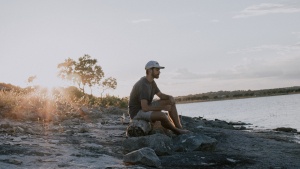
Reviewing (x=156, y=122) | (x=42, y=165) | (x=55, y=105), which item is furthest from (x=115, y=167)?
(x=55, y=105)

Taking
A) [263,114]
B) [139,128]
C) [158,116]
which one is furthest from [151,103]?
[263,114]

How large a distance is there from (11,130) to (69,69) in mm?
52999

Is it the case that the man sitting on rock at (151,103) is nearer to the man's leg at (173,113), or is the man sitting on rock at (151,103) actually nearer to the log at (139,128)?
the man's leg at (173,113)

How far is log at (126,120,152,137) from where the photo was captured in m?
9.32

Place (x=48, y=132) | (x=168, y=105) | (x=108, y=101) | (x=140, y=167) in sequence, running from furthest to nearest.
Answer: (x=108, y=101)
(x=48, y=132)
(x=168, y=105)
(x=140, y=167)

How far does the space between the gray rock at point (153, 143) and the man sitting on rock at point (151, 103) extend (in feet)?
2.46

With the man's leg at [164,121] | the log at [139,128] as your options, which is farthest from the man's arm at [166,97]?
the log at [139,128]

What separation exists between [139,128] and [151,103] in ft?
2.53

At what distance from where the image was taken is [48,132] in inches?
408

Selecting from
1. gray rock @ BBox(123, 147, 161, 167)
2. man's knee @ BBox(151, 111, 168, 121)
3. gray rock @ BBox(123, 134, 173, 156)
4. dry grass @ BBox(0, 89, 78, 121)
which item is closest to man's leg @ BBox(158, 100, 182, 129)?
man's knee @ BBox(151, 111, 168, 121)

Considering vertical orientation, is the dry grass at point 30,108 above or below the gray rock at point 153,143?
above

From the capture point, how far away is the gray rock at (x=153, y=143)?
8.09 meters

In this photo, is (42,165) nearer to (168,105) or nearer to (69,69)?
(168,105)

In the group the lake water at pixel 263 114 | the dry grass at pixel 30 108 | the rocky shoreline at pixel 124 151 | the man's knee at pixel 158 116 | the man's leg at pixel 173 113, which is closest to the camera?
the rocky shoreline at pixel 124 151
